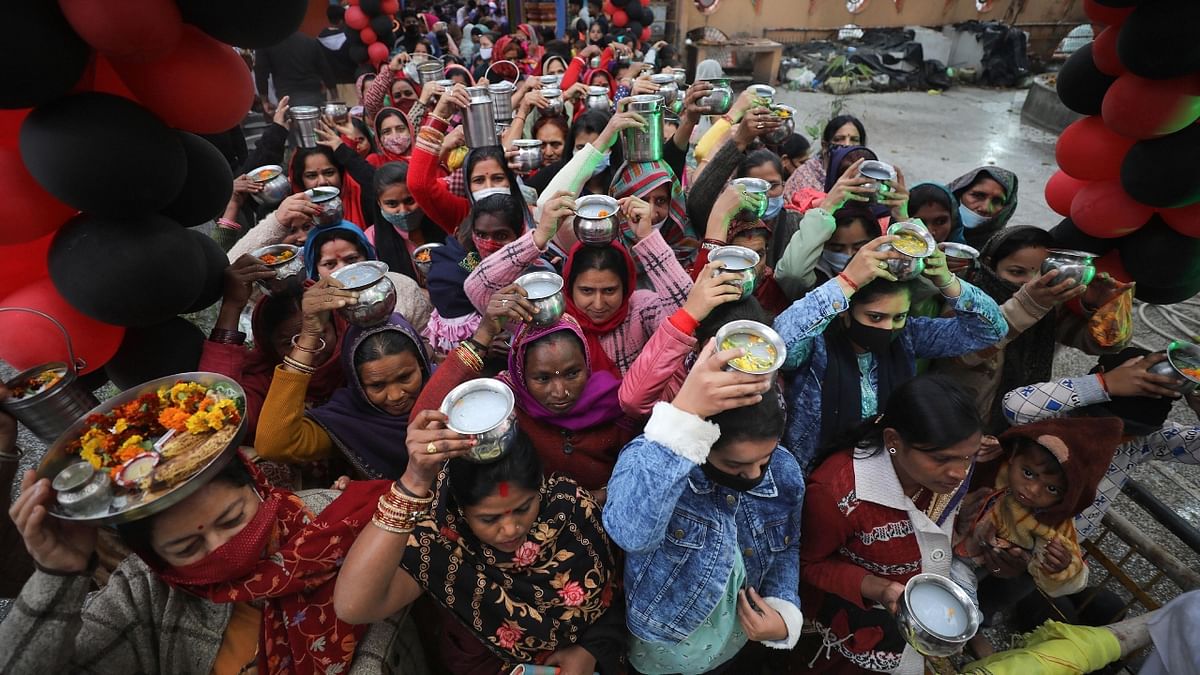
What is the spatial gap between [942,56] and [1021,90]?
7.27 feet

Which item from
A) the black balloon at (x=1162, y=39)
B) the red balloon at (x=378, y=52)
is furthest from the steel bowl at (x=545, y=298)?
the red balloon at (x=378, y=52)

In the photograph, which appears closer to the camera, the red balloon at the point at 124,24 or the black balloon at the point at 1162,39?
the red balloon at the point at 124,24

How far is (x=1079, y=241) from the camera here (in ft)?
9.30

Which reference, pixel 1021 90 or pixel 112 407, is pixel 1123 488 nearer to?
pixel 112 407

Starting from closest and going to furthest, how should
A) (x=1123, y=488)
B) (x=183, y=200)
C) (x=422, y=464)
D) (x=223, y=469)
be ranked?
(x=422, y=464)
(x=223, y=469)
(x=183, y=200)
(x=1123, y=488)

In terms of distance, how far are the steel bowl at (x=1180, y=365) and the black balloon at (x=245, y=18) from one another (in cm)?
337

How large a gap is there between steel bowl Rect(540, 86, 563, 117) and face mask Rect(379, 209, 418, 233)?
4.48 ft

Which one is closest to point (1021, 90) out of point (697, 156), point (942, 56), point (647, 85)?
point (942, 56)

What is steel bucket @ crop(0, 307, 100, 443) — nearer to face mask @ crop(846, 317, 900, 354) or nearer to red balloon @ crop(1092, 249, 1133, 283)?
face mask @ crop(846, 317, 900, 354)

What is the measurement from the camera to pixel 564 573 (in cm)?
178

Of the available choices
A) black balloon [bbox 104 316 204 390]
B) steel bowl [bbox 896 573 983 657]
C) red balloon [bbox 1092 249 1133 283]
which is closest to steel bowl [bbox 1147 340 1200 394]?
red balloon [bbox 1092 249 1133 283]

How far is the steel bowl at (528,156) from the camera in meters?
3.23

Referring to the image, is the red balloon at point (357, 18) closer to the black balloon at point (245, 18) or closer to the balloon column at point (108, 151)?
the balloon column at point (108, 151)

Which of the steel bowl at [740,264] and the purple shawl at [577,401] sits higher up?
the steel bowl at [740,264]
